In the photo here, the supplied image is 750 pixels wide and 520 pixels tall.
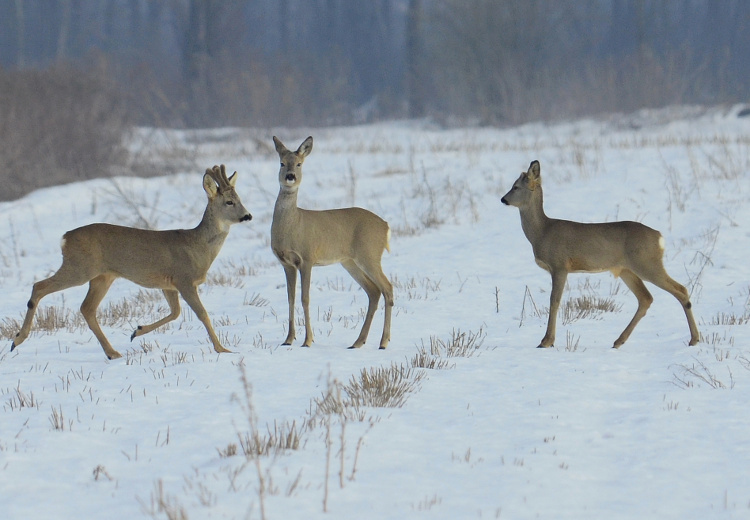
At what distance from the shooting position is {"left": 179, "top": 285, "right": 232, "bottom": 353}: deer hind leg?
752 cm

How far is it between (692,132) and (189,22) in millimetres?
31660

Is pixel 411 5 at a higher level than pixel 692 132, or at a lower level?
higher

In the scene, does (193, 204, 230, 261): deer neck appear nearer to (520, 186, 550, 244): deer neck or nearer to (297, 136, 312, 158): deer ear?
(297, 136, 312, 158): deer ear

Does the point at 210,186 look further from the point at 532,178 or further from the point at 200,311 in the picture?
the point at 532,178

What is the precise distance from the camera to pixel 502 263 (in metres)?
13.2

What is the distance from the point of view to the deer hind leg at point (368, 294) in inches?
326

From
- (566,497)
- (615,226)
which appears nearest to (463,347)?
(615,226)

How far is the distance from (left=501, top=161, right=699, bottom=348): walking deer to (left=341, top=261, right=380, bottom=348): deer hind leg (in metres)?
1.40

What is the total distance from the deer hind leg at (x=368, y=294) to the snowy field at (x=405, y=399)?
Answer: 11.9 inches

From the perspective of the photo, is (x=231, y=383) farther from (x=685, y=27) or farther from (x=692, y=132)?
(x=685, y=27)

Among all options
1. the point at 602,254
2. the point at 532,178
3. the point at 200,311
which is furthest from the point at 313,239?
the point at 602,254

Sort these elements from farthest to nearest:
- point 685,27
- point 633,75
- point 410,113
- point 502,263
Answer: point 685,27, point 410,113, point 633,75, point 502,263

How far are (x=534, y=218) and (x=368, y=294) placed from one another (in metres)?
1.53

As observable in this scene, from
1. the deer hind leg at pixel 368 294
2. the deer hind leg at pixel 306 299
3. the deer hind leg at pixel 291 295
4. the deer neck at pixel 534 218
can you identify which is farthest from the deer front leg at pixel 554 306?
the deer hind leg at pixel 291 295
